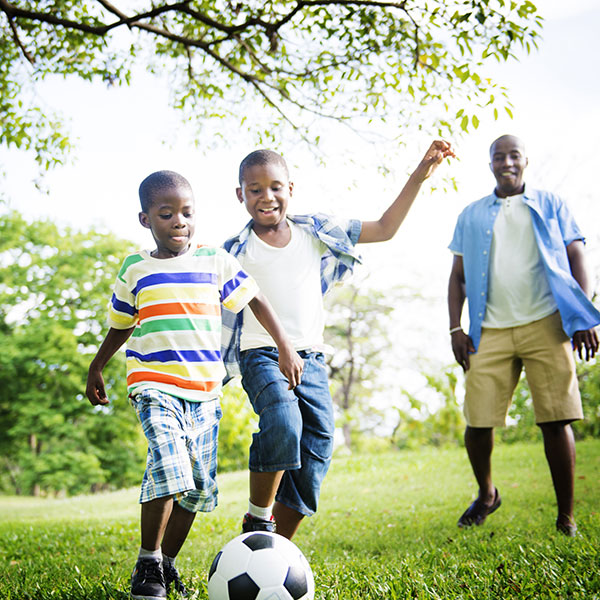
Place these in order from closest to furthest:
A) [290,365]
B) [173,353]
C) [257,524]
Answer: [173,353] < [290,365] < [257,524]

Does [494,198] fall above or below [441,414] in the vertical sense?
above

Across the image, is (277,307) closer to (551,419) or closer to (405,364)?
(551,419)

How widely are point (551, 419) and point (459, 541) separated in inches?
38.0

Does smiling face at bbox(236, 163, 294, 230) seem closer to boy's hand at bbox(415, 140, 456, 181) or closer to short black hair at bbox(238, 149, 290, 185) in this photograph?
short black hair at bbox(238, 149, 290, 185)

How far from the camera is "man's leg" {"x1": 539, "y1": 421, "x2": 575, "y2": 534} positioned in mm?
4078

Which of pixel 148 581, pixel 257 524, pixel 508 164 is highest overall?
pixel 508 164

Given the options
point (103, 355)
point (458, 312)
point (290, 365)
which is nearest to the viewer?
point (290, 365)

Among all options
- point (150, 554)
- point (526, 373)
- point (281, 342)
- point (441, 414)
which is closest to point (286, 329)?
point (281, 342)

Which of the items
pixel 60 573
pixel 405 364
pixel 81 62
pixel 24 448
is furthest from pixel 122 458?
pixel 60 573

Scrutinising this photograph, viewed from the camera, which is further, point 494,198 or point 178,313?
point 494,198

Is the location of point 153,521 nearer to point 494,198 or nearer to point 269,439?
point 269,439

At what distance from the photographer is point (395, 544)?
4.34m

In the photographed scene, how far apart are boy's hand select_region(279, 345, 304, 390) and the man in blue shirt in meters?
1.94

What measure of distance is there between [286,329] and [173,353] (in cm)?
69
